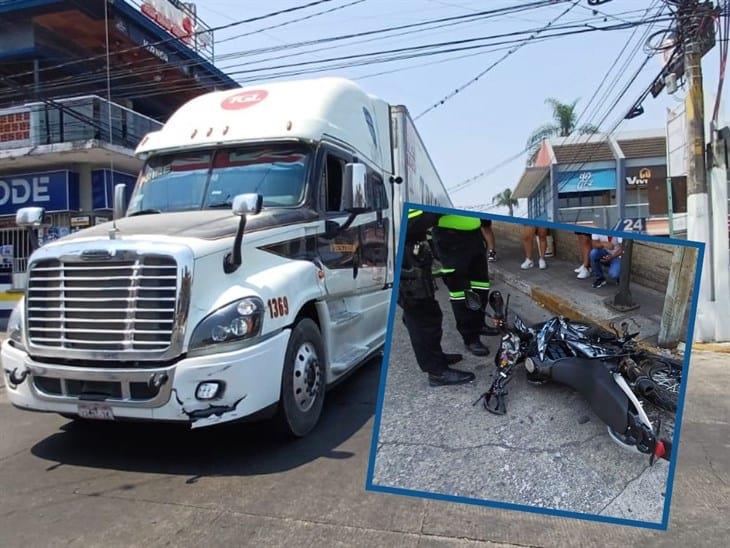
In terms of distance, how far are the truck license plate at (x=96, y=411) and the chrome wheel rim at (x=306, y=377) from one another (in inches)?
53.2

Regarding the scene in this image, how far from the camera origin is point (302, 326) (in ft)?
16.5

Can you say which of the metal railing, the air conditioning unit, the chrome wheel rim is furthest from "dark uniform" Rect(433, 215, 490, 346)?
the metal railing

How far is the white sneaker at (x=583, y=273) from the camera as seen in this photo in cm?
233

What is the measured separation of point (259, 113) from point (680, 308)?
16.0ft

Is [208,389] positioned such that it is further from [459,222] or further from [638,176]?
[638,176]

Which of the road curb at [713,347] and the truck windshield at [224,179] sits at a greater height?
the truck windshield at [224,179]

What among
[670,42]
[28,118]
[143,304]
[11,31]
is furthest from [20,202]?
[670,42]

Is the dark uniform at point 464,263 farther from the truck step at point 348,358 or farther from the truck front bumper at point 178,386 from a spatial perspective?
the truck step at point 348,358

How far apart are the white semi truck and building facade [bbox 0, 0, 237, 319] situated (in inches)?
263

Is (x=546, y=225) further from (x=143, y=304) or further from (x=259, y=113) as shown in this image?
(x=259, y=113)

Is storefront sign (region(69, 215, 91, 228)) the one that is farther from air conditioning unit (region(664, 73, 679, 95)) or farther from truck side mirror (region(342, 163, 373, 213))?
air conditioning unit (region(664, 73, 679, 95))

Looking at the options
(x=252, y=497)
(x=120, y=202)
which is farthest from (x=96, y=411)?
(x=120, y=202)

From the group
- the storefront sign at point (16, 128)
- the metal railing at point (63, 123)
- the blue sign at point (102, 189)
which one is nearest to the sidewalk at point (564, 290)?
the blue sign at point (102, 189)

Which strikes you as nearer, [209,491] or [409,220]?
[409,220]
